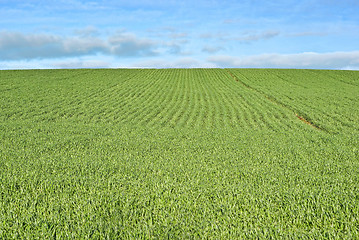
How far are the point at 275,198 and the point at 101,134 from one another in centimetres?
1106

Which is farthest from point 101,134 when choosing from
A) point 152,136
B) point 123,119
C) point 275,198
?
point 275,198

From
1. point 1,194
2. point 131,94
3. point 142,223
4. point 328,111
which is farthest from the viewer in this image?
point 131,94

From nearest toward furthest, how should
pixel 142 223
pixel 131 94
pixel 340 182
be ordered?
pixel 142 223
pixel 340 182
pixel 131 94

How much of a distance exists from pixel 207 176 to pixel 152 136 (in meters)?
7.04

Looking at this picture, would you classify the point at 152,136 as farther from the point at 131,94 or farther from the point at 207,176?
the point at 131,94

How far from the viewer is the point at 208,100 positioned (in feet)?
106

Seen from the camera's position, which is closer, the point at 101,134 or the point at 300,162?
the point at 300,162

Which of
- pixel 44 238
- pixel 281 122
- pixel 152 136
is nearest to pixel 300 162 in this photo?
pixel 152 136

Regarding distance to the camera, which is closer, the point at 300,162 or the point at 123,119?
the point at 300,162

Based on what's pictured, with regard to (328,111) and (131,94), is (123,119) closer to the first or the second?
(131,94)

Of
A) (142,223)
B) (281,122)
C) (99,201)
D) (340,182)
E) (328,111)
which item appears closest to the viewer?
(142,223)

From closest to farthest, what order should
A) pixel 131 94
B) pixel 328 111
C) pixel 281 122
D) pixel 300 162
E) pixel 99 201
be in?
pixel 99 201, pixel 300 162, pixel 281 122, pixel 328 111, pixel 131 94

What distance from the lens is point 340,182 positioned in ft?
25.5

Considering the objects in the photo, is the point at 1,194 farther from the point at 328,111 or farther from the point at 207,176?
the point at 328,111
